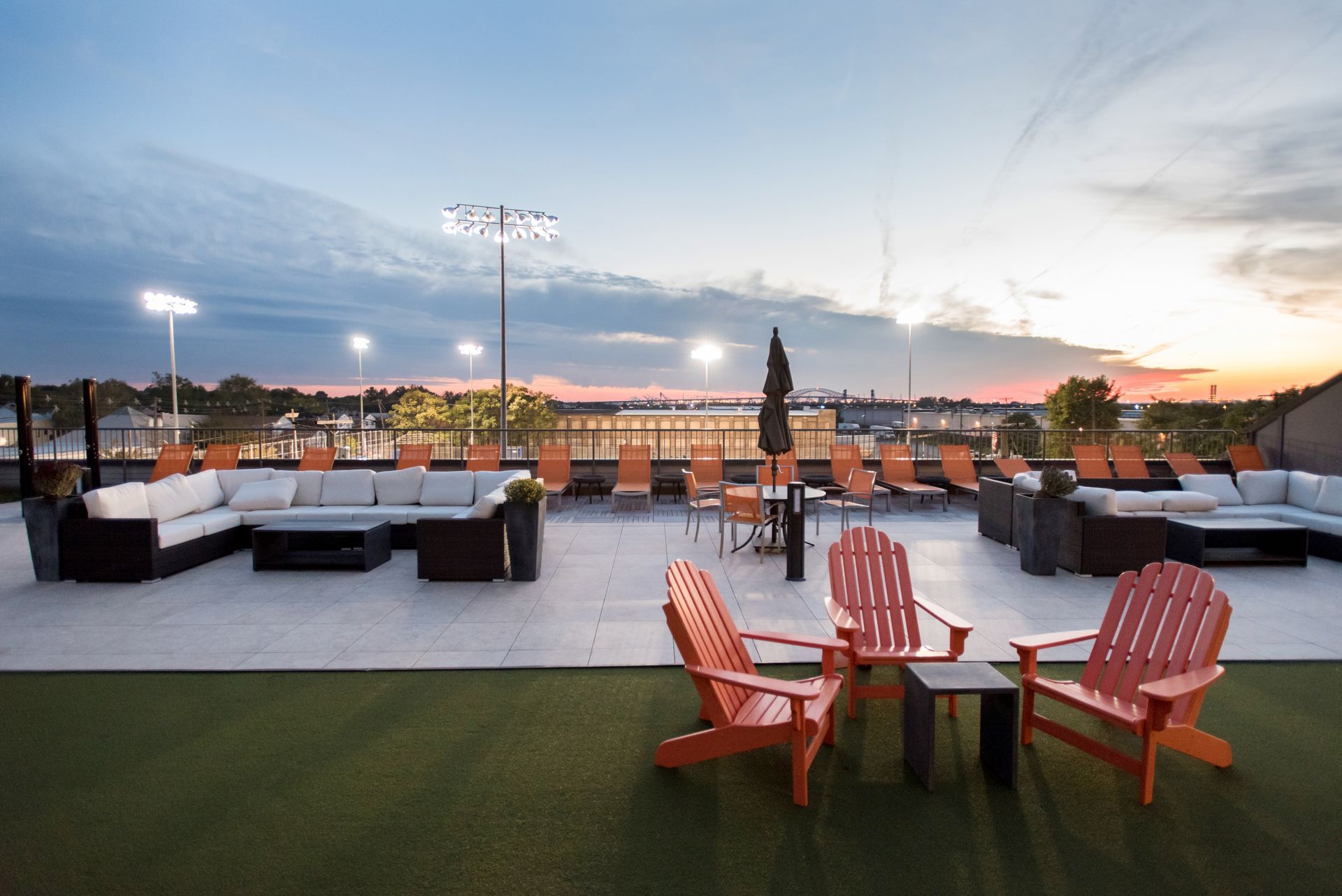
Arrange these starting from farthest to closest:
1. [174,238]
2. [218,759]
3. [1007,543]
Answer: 1. [174,238]
2. [1007,543]
3. [218,759]

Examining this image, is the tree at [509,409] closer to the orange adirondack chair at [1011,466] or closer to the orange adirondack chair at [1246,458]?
the orange adirondack chair at [1011,466]

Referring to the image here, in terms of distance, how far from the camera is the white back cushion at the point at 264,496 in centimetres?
706

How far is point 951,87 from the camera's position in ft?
35.1

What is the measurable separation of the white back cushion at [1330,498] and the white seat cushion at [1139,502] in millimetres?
1864

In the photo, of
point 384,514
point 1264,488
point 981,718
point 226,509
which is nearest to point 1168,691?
point 981,718

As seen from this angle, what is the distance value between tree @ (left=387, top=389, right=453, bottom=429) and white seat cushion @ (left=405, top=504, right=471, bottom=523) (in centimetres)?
4477

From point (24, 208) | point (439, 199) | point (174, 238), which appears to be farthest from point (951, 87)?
point (24, 208)

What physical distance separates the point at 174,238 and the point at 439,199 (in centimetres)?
1180

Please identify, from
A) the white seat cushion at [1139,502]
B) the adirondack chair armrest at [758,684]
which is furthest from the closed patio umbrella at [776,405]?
the adirondack chair armrest at [758,684]

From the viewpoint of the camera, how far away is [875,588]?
11.1 feet

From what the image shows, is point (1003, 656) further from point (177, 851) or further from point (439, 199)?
point (439, 199)

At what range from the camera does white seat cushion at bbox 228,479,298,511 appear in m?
7.06

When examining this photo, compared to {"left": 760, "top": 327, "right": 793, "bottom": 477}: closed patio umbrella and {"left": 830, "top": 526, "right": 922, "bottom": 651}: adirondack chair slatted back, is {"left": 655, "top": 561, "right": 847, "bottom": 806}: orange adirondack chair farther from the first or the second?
{"left": 760, "top": 327, "right": 793, "bottom": 477}: closed patio umbrella

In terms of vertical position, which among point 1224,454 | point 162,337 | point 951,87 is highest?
point 951,87
